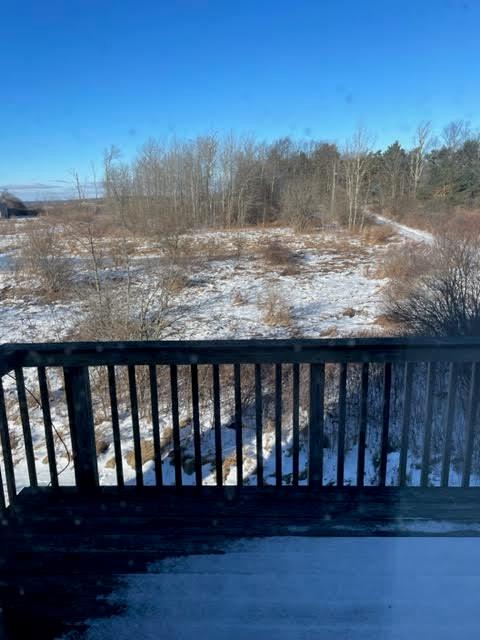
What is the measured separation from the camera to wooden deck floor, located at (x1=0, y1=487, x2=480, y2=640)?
173 cm

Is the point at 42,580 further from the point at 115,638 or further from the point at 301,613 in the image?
the point at 301,613

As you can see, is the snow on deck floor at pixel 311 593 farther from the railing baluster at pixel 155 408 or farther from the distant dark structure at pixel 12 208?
the distant dark structure at pixel 12 208

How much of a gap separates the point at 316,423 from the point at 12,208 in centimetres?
3727

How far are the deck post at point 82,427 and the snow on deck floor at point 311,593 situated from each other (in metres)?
0.73

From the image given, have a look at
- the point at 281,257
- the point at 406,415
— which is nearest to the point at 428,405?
the point at 406,415

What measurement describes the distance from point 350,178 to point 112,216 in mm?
20556

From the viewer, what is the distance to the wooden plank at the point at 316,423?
2.27 meters

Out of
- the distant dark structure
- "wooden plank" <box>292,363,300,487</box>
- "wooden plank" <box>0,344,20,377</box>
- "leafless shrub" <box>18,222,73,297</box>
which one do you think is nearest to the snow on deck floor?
"wooden plank" <box>292,363,300,487</box>

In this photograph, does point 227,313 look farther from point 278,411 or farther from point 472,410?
point 472,410

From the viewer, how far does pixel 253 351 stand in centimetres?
222

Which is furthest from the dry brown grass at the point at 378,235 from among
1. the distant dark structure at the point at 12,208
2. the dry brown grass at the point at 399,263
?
the distant dark structure at the point at 12,208

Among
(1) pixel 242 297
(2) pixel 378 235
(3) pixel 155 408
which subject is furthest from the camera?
(2) pixel 378 235

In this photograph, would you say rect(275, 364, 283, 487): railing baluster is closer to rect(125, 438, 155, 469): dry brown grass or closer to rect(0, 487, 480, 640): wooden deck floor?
rect(0, 487, 480, 640): wooden deck floor

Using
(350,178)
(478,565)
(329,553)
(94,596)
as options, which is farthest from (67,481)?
(350,178)
